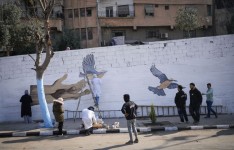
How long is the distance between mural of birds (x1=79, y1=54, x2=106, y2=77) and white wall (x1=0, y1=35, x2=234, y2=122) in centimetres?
22

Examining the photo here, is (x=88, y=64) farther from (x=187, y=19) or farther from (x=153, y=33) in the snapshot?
(x=153, y=33)

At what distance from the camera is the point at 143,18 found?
33.5 metres

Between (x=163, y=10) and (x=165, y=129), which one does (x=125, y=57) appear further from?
(x=163, y=10)

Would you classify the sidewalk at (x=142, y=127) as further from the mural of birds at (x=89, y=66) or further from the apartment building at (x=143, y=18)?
the apartment building at (x=143, y=18)

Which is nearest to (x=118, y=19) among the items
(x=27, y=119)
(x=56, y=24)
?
(x=56, y=24)

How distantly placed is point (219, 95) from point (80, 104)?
23.8 ft

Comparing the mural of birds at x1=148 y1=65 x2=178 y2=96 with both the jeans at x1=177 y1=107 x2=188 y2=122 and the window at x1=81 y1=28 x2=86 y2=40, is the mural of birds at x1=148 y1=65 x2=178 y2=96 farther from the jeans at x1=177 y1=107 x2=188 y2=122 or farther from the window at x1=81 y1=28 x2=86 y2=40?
the window at x1=81 y1=28 x2=86 y2=40

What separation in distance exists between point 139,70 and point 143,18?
17.8 m

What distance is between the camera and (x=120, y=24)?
→ 107 feet

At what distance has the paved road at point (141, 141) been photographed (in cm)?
987

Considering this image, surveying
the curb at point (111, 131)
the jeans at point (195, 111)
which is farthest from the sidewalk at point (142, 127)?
the jeans at point (195, 111)

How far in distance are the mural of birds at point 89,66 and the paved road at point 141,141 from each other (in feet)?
17.0

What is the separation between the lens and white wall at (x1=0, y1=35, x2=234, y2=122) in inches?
651

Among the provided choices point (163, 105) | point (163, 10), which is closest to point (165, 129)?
point (163, 105)
